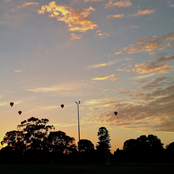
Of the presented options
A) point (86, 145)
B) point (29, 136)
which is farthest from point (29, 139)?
→ point (86, 145)

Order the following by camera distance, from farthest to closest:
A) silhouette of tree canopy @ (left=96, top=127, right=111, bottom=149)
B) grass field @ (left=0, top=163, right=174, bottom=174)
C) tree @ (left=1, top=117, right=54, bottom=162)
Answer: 1. silhouette of tree canopy @ (left=96, top=127, right=111, bottom=149)
2. tree @ (left=1, top=117, right=54, bottom=162)
3. grass field @ (left=0, top=163, right=174, bottom=174)

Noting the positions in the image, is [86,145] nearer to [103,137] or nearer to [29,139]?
[103,137]

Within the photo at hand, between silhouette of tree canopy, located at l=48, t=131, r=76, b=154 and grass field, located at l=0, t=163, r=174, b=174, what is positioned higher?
silhouette of tree canopy, located at l=48, t=131, r=76, b=154

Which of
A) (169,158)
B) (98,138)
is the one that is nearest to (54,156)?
(169,158)

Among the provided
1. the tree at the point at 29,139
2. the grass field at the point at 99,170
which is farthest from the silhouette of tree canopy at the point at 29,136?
the grass field at the point at 99,170

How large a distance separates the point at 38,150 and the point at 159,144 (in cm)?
7259

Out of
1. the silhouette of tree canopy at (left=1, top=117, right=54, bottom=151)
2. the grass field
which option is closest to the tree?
the silhouette of tree canopy at (left=1, top=117, right=54, bottom=151)

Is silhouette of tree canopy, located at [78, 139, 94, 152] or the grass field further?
silhouette of tree canopy, located at [78, 139, 94, 152]

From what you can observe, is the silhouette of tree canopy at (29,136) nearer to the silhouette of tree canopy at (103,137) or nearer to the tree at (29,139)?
the tree at (29,139)

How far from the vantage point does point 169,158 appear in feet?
244

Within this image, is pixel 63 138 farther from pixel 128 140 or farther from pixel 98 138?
pixel 128 140

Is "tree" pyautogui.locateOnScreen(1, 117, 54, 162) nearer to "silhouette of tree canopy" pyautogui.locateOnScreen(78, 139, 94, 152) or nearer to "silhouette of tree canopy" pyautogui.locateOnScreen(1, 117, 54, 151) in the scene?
"silhouette of tree canopy" pyautogui.locateOnScreen(1, 117, 54, 151)

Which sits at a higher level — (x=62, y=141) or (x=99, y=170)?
(x=62, y=141)

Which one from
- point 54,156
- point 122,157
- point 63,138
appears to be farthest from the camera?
point 63,138
